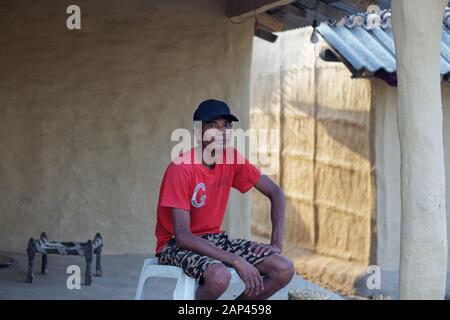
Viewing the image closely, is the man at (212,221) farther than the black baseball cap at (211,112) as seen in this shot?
No

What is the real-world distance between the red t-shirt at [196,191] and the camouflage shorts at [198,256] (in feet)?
0.18

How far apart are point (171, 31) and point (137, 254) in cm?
201

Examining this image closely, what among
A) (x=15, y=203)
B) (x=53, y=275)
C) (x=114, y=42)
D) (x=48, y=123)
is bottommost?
(x=53, y=275)

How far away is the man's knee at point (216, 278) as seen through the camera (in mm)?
4391

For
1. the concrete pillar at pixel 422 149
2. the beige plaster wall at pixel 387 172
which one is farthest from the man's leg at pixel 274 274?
the beige plaster wall at pixel 387 172

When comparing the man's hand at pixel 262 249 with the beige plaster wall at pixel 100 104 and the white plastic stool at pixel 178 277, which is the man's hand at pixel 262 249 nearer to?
the white plastic stool at pixel 178 277

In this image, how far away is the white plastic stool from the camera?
14.8 ft

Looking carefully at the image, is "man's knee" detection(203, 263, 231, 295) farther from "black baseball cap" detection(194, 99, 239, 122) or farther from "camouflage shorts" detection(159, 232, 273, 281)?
"black baseball cap" detection(194, 99, 239, 122)

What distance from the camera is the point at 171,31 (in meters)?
8.38

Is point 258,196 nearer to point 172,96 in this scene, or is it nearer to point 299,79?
point 299,79

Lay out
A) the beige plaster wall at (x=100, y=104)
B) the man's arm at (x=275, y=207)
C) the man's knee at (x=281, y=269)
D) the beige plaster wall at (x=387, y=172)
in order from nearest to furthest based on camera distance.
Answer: the man's knee at (x=281, y=269)
the man's arm at (x=275, y=207)
the beige plaster wall at (x=100, y=104)
the beige plaster wall at (x=387, y=172)

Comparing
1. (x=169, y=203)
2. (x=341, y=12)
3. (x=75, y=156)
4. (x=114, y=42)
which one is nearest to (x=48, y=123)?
(x=75, y=156)
